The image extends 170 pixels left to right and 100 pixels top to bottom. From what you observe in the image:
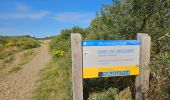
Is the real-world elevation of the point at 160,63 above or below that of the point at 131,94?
above

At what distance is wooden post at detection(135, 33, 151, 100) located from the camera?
5094mm

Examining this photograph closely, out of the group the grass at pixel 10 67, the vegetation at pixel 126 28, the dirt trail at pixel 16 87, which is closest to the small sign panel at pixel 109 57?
the vegetation at pixel 126 28

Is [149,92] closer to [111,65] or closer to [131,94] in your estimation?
[131,94]

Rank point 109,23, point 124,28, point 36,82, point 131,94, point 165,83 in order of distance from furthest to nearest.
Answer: point 36,82, point 109,23, point 124,28, point 131,94, point 165,83

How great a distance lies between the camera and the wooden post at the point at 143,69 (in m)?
5.09

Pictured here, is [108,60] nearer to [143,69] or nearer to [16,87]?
[143,69]

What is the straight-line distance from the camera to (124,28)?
20.8 feet

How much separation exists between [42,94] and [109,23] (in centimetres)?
291

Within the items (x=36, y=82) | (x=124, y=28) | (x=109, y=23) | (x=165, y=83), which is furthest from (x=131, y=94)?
(x=36, y=82)

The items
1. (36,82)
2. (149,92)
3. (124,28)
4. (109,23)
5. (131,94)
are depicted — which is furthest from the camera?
(36,82)

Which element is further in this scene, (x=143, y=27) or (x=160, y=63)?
(x=143, y=27)

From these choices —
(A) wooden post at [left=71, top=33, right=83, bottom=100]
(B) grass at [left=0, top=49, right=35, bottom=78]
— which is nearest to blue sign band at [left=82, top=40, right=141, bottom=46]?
(A) wooden post at [left=71, top=33, right=83, bottom=100]

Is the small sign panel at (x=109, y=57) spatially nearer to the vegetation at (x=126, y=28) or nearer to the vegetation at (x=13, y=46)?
the vegetation at (x=126, y=28)

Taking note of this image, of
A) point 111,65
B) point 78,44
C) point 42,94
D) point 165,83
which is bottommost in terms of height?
point 42,94
